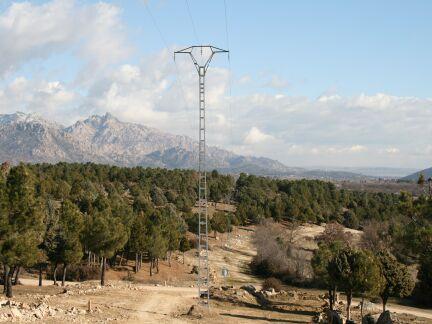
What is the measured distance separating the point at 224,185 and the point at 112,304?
11253cm

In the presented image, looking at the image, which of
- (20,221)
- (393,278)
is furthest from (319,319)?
(20,221)

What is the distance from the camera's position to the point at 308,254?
9256 cm

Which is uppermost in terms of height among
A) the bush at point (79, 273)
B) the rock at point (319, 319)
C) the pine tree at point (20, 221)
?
the pine tree at point (20, 221)

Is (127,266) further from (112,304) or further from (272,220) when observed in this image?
(272,220)

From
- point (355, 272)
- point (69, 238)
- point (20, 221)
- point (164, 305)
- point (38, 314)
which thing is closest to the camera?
point (38, 314)

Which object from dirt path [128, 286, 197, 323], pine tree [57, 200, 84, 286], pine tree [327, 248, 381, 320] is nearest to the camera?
dirt path [128, 286, 197, 323]

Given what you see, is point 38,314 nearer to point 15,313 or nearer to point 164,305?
point 15,313

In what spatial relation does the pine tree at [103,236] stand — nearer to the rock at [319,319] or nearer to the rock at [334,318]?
the rock at [319,319]

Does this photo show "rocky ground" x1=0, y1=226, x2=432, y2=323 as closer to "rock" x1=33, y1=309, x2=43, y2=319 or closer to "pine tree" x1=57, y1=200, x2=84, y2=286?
"rock" x1=33, y1=309, x2=43, y2=319

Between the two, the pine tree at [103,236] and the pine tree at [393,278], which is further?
the pine tree at [103,236]

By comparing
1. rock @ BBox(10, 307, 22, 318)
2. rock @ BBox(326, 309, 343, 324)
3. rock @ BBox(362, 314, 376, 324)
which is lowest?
rock @ BBox(362, 314, 376, 324)

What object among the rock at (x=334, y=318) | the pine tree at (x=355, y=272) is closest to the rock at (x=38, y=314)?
the rock at (x=334, y=318)

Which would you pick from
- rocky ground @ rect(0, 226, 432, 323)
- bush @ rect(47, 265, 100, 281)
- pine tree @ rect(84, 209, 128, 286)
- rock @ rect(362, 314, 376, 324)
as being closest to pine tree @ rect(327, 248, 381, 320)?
rock @ rect(362, 314, 376, 324)

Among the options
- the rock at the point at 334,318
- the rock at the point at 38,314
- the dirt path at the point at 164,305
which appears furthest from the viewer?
the rock at the point at 334,318
